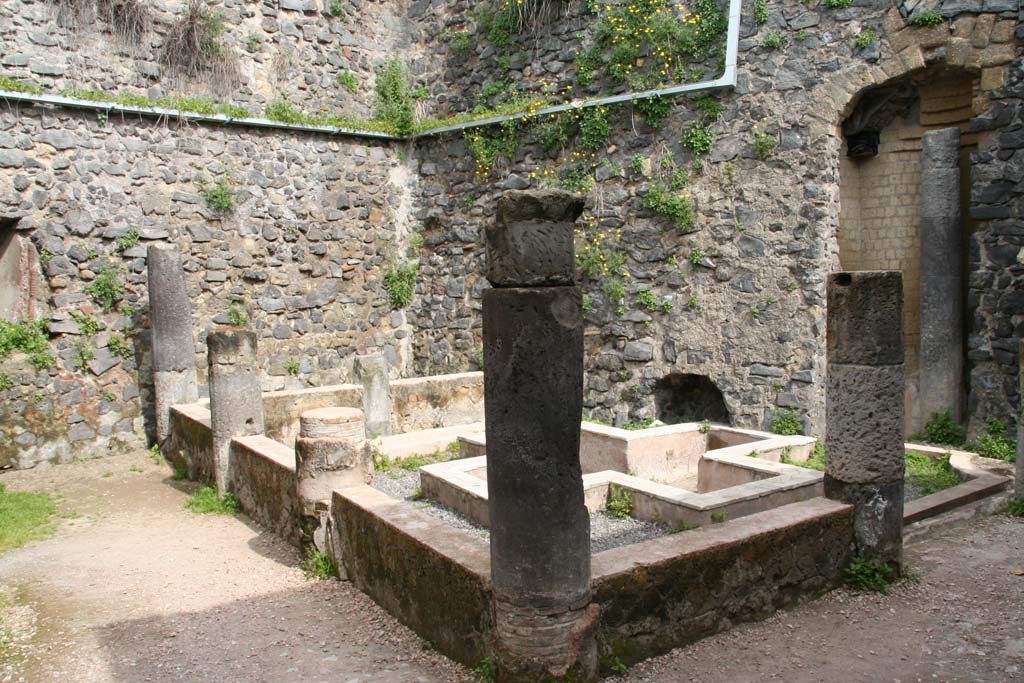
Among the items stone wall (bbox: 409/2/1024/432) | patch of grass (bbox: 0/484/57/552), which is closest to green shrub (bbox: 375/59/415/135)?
stone wall (bbox: 409/2/1024/432)

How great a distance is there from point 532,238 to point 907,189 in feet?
24.0

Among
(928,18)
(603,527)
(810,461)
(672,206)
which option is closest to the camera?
(603,527)

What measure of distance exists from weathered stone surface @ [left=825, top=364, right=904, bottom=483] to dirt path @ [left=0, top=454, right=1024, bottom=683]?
2.54 ft

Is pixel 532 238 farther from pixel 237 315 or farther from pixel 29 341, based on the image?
pixel 237 315

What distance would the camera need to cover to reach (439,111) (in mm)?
12781

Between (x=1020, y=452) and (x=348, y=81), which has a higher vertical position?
(x=348, y=81)

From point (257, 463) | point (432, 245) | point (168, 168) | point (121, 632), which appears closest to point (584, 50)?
point (432, 245)

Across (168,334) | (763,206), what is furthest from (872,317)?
(168,334)

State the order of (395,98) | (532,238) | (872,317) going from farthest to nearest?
(395,98), (872,317), (532,238)

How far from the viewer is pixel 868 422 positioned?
516cm

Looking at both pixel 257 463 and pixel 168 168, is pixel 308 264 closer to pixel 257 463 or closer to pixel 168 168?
pixel 168 168

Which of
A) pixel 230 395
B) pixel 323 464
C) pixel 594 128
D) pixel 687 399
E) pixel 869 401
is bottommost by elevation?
pixel 687 399

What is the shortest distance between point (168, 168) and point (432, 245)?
153 inches

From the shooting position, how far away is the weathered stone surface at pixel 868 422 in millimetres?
5121
